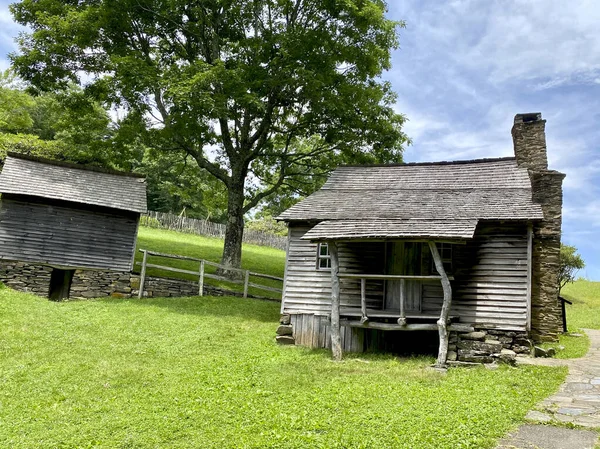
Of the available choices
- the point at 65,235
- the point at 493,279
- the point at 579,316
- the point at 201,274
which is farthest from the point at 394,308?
the point at 579,316

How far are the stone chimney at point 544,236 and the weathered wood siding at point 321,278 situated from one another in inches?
214

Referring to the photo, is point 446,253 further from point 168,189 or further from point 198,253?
point 168,189

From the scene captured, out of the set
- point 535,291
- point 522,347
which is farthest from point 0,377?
point 535,291

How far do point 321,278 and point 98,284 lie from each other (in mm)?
10659

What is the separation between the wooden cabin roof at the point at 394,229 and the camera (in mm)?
13172

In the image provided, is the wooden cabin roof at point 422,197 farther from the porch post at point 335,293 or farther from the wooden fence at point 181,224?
the wooden fence at point 181,224

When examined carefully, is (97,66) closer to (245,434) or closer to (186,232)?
(186,232)

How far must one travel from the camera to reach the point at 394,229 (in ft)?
45.3

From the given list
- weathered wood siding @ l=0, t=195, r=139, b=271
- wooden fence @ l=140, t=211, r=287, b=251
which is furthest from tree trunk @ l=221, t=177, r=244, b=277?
wooden fence @ l=140, t=211, r=287, b=251

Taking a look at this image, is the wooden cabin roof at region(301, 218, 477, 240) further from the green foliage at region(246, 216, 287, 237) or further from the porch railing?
the green foliage at region(246, 216, 287, 237)

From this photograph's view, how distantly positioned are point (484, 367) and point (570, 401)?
3.41 m

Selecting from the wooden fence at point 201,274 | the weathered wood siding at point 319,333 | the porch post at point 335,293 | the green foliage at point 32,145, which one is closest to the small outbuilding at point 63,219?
the wooden fence at point 201,274

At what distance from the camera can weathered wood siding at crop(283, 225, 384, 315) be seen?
15859 mm

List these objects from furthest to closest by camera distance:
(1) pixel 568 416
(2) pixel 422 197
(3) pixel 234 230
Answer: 1. (3) pixel 234 230
2. (2) pixel 422 197
3. (1) pixel 568 416
